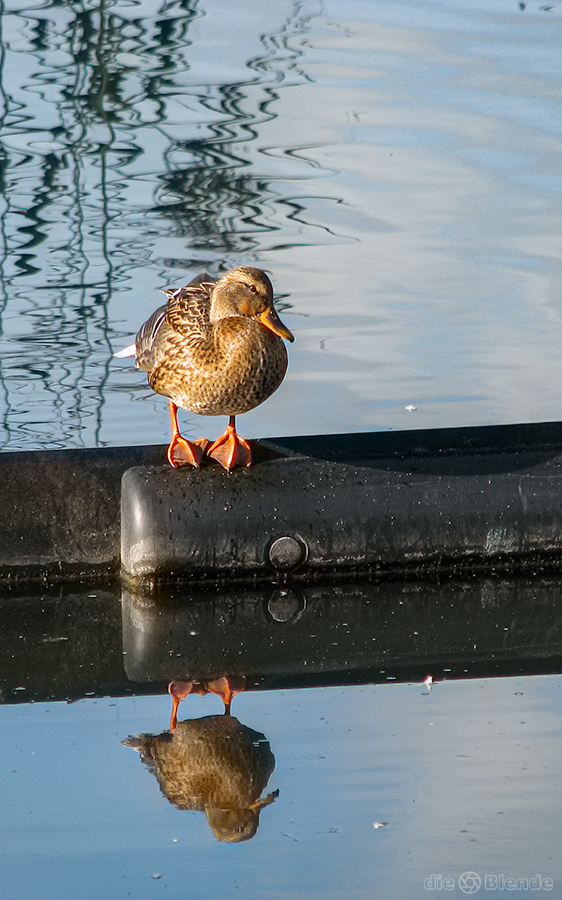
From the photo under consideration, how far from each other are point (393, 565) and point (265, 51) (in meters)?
8.15

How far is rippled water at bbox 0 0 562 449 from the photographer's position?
608 cm

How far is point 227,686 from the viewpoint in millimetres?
4031

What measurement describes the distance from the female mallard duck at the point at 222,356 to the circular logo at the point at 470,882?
192cm

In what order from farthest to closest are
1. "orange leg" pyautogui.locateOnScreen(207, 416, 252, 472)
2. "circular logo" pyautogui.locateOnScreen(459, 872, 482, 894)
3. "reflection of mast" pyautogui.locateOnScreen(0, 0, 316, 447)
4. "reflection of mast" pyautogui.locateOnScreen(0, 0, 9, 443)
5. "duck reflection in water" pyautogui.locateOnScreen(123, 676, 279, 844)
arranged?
"reflection of mast" pyautogui.locateOnScreen(0, 0, 316, 447) < "reflection of mast" pyautogui.locateOnScreen(0, 0, 9, 443) < "orange leg" pyautogui.locateOnScreen(207, 416, 252, 472) < "duck reflection in water" pyautogui.locateOnScreen(123, 676, 279, 844) < "circular logo" pyautogui.locateOnScreen(459, 872, 482, 894)

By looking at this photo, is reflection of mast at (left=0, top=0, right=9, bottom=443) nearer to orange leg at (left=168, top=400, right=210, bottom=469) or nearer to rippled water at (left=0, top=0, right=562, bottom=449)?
rippled water at (left=0, top=0, right=562, bottom=449)

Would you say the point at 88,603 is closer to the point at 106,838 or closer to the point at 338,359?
the point at 106,838

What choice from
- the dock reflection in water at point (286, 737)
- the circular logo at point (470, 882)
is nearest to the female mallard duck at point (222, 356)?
the dock reflection in water at point (286, 737)

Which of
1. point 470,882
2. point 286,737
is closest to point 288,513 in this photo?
point 286,737

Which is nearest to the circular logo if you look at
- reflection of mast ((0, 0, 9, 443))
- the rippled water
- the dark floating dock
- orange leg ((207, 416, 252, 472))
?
the dark floating dock

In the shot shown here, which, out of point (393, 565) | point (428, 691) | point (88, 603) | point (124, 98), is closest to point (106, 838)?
point (428, 691)

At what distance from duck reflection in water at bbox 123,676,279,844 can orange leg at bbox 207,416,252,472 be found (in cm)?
100

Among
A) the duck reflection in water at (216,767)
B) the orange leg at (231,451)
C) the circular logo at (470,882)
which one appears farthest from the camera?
the orange leg at (231,451)

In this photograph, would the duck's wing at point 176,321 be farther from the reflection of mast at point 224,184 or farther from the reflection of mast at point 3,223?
the reflection of mast at point 224,184

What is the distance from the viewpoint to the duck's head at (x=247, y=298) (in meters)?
4.58
